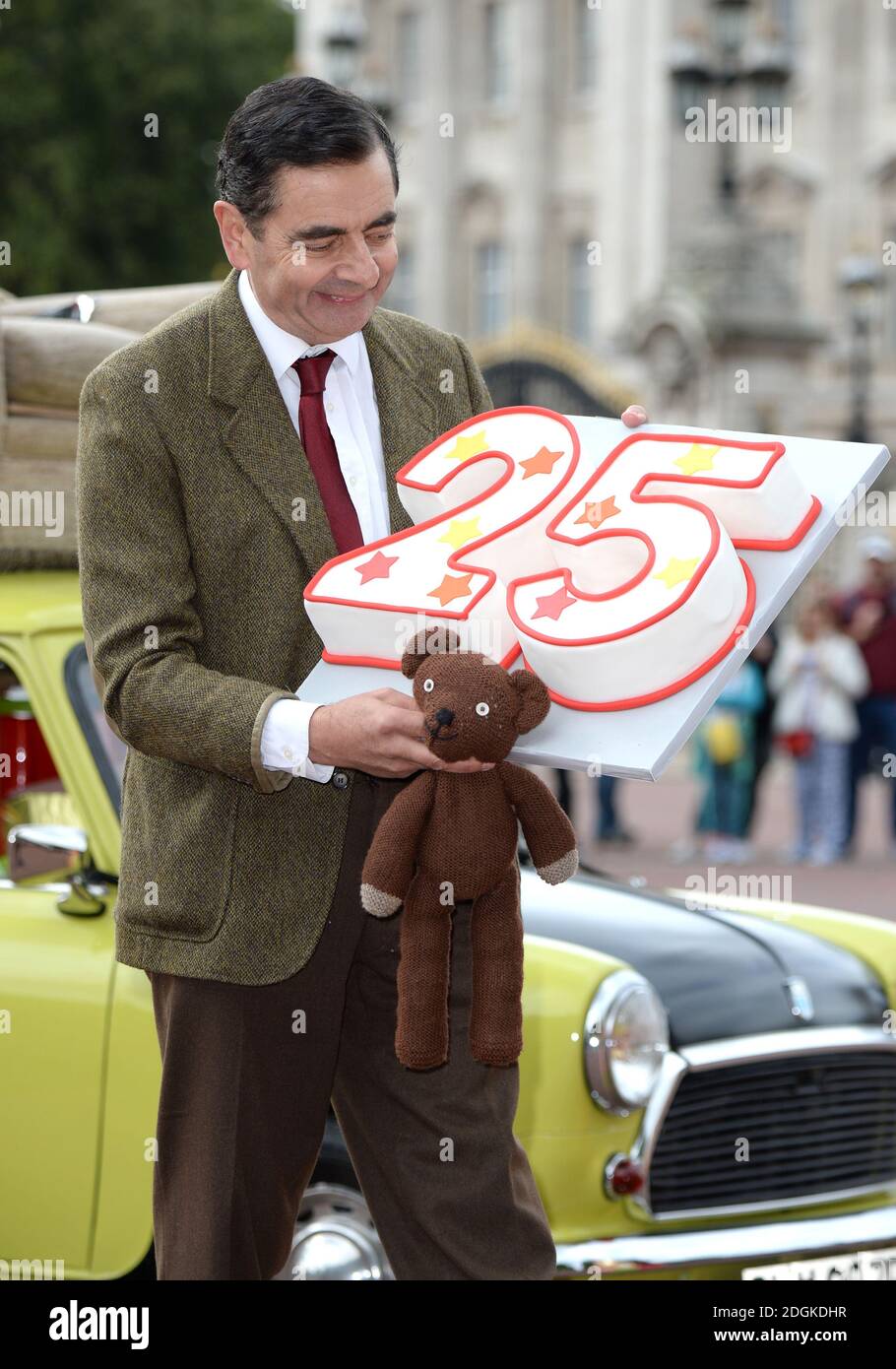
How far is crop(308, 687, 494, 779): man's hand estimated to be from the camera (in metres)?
2.58

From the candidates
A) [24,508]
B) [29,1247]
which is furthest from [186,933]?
[24,508]

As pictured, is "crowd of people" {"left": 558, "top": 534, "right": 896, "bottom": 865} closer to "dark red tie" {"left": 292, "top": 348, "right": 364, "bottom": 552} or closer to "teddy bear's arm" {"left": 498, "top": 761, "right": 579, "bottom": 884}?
"dark red tie" {"left": 292, "top": 348, "right": 364, "bottom": 552}

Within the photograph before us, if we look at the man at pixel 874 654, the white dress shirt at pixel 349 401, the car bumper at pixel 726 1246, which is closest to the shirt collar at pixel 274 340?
the white dress shirt at pixel 349 401

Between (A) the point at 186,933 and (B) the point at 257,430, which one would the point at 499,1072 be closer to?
(A) the point at 186,933

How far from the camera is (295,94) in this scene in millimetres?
2713

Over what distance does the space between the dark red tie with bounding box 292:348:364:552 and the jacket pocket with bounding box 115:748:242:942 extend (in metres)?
0.39

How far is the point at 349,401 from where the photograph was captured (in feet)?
9.72

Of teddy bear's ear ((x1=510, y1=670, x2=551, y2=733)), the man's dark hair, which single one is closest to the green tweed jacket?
the man's dark hair

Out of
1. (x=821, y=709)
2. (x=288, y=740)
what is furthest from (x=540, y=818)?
(x=821, y=709)

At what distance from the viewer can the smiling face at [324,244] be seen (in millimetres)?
2693

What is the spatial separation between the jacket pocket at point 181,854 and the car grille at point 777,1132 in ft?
5.42

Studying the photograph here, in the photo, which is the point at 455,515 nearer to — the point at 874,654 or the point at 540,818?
the point at 540,818

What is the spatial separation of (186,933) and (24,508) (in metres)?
1.75

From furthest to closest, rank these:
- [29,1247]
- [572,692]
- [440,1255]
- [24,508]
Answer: [24,508] → [29,1247] → [440,1255] → [572,692]
